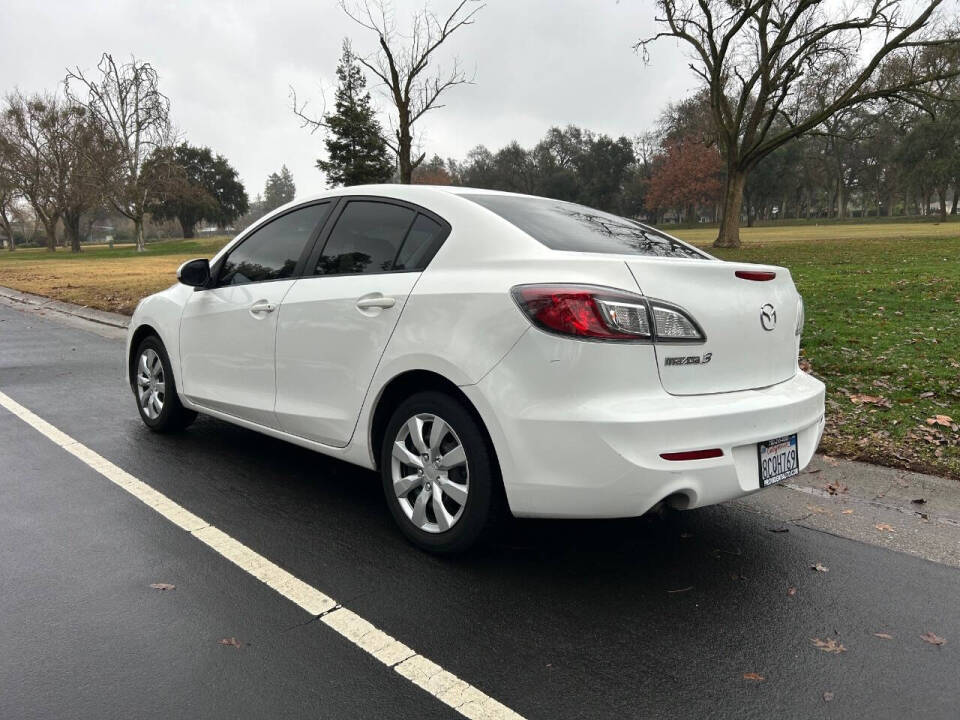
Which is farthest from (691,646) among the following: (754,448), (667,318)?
(667,318)

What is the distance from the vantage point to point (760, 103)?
91.6 ft

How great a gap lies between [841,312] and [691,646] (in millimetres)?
8195

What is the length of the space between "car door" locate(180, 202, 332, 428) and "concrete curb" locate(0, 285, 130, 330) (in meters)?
8.14

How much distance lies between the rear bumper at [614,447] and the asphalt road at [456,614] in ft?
1.51

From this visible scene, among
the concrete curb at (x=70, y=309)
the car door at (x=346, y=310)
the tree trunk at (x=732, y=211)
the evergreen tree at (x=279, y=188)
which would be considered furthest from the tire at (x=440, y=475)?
the evergreen tree at (x=279, y=188)

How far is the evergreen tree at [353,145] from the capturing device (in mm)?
52906

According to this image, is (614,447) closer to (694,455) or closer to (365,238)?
(694,455)

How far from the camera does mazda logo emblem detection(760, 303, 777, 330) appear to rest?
329cm

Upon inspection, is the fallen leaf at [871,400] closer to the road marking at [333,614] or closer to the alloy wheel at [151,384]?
the road marking at [333,614]

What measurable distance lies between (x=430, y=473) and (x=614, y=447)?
3.01 ft

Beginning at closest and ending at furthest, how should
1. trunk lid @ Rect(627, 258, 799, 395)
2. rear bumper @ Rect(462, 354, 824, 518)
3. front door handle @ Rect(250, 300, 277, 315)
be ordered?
1. rear bumper @ Rect(462, 354, 824, 518)
2. trunk lid @ Rect(627, 258, 799, 395)
3. front door handle @ Rect(250, 300, 277, 315)

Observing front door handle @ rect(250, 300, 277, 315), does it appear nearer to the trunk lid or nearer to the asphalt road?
the asphalt road

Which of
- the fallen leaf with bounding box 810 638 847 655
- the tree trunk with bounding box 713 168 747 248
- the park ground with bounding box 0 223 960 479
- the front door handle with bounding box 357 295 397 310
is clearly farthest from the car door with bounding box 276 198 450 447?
the tree trunk with bounding box 713 168 747 248

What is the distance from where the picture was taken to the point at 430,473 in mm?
3295
